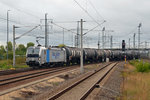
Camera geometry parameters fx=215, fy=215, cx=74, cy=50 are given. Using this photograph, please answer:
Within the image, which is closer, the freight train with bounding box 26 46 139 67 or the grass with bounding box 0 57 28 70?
the freight train with bounding box 26 46 139 67

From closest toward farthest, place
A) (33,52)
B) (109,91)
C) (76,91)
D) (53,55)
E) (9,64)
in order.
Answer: (76,91)
(109,91)
(33,52)
(53,55)
(9,64)

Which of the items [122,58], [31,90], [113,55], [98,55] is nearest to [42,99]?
[31,90]

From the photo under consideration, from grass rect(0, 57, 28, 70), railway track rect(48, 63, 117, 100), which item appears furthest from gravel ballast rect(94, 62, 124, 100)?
grass rect(0, 57, 28, 70)

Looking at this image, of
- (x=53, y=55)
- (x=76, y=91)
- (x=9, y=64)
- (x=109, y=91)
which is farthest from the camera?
(x=9, y=64)

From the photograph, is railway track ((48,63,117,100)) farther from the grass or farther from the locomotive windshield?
the grass

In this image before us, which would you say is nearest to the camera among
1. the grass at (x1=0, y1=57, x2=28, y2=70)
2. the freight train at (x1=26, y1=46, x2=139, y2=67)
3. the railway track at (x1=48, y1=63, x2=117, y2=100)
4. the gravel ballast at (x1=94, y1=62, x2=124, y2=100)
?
the railway track at (x1=48, y1=63, x2=117, y2=100)

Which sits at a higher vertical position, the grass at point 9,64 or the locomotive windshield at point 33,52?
the locomotive windshield at point 33,52

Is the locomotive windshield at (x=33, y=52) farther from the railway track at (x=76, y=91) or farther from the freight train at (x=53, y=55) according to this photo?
the railway track at (x=76, y=91)

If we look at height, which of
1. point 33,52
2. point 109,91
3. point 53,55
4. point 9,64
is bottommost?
point 109,91

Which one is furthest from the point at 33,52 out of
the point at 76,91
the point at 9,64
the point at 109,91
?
the point at 109,91

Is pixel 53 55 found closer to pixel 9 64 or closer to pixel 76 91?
pixel 9 64

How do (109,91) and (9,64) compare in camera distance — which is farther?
(9,64)

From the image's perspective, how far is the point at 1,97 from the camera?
10148mm

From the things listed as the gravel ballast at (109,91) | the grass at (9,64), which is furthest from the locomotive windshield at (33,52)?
the gravel ballast at (109,91)
